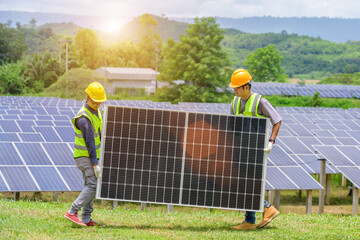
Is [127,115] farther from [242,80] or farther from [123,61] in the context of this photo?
[123,61]

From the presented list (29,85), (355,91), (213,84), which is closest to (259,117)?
(213,84)

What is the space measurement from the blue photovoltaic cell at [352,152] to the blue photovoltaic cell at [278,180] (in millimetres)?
2645

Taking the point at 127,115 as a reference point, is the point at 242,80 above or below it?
above

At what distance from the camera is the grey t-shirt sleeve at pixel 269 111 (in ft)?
29.1

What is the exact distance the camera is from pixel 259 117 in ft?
28.3

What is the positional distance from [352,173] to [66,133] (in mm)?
8723

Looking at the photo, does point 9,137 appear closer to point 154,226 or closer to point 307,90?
point 154,226

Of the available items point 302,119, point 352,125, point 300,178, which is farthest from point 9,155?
point 302,119

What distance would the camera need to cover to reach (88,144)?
847 cm

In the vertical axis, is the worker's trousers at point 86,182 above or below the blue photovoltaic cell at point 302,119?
above

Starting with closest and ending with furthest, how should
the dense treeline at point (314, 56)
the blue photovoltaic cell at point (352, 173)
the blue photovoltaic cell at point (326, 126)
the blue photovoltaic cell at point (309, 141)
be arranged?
the blue photovoltaic cell at point (352, 173) → the blue photovoltaic cell at point (309, 141) → the blue photovoltaic cell at point (326, 126) → the dense treeline at point (314, 56)

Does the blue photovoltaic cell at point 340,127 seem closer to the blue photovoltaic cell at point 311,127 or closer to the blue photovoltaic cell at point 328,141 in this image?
the blue photovoltaic cell at point 311,127

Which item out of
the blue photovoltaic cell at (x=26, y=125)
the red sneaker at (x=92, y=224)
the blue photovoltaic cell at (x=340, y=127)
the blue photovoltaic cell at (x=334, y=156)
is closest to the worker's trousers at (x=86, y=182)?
the red sneaker at (x=92, y=224)

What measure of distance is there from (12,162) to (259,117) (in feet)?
23.8
